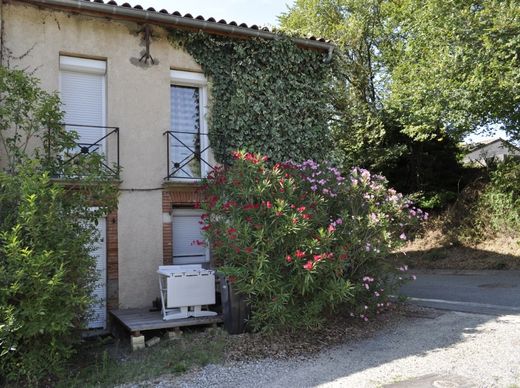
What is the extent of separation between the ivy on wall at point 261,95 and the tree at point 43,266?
369cm

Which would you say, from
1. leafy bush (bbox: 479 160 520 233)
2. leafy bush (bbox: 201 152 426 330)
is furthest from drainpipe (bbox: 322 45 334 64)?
leafy bush (bbox: 479 160 520 233)

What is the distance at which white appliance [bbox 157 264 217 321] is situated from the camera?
7258mm

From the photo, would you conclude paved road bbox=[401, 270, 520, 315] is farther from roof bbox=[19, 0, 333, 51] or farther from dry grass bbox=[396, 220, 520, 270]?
roof bbox=[19, 0, 333, 51]

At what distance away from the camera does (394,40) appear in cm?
1927

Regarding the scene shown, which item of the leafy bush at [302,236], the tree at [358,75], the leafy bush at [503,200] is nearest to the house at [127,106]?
the leafy bush at [302,236]

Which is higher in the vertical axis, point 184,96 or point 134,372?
point 184,96

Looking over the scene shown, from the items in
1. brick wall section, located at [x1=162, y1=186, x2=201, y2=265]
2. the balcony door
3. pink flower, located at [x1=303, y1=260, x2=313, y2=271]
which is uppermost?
the balcony door

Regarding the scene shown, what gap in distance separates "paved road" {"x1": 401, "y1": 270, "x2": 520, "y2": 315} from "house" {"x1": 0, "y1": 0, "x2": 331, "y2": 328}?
15.3 ft

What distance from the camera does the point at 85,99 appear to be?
871 centimetres

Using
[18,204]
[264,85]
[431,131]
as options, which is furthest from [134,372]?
[431,131]

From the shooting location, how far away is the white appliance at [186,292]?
23.8 feet

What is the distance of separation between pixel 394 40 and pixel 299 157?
11607mm

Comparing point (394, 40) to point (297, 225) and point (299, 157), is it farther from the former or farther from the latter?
point (297, 225)

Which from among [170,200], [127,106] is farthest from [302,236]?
[127,106]
